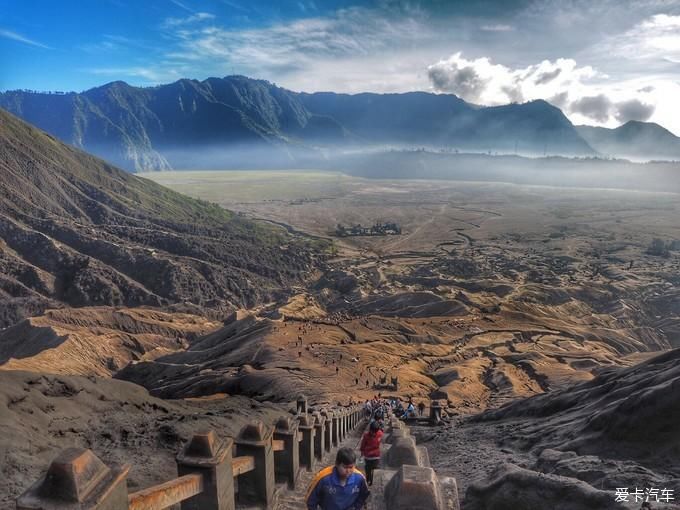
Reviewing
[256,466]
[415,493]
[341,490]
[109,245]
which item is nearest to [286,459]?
[256,466]

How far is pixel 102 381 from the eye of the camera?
46.5 ft

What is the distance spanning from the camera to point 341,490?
13.5ft

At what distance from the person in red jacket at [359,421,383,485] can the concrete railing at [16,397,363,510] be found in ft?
3.07

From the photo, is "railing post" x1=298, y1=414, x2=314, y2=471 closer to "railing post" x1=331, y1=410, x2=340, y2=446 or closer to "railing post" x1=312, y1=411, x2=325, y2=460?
"railing post" x1=312, y1=411, x2=325, y2=460

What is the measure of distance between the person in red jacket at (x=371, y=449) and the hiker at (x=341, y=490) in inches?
109

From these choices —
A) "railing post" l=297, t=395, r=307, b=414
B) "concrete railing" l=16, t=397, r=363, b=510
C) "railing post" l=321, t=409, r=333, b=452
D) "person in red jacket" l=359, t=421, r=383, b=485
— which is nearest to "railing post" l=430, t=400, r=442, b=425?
"railing post" l=297, t=395, r=307, b=414

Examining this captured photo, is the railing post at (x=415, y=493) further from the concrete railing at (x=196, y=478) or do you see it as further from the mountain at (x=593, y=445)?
the mountain at (x=593, y=445)

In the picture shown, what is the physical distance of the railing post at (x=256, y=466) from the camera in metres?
4.66

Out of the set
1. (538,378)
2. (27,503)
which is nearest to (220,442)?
(27,503)

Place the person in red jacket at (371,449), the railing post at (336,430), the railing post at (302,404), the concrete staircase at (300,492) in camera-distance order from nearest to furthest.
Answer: the concrete staircase at (300,492) → the person in red jacket at (371,449) → the railing post at (336,430) → the railing post at (302,404)

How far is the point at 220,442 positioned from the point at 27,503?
1731mm

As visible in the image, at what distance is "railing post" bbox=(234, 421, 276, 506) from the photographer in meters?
4.66

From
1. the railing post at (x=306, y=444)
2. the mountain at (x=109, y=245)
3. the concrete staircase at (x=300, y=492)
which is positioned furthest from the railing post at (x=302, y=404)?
the mountain at (x=109, y=245)

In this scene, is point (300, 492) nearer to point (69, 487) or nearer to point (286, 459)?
point (286, 459)
